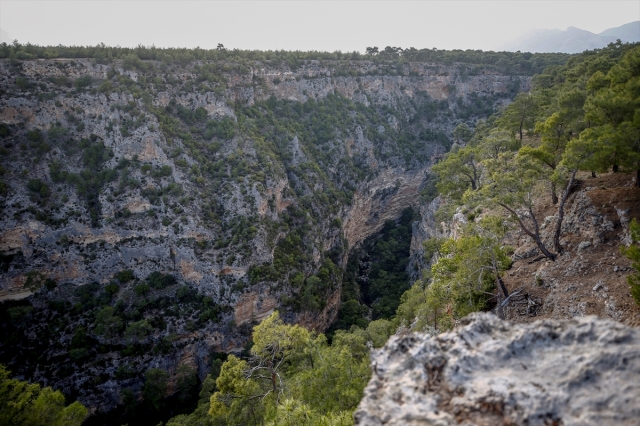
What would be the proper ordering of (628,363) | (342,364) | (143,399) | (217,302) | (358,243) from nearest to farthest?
1. (628,363)
2. (342,364)
3. (143,399)
4. (217,302)
5. (358,243)

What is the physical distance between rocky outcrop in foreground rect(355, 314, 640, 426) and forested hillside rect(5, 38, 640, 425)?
9627 millimetres

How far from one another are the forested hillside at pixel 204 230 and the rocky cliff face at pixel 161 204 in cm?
20

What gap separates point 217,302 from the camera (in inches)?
1532

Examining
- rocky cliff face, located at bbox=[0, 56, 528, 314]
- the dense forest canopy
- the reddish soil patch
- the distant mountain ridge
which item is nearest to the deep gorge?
rocky cliff face, located at bbox=[0, 56, 528, 314]

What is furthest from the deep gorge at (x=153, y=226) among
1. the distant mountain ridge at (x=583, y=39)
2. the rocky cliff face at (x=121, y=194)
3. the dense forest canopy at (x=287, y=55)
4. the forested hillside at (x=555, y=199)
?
the distant mountain ridge at (x=583, y=39)

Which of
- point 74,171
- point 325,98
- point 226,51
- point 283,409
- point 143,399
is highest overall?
point 226,51

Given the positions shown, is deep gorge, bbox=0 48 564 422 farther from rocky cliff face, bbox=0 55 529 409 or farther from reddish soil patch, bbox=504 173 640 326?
reddish soil patch, bbox=504 173 640 326

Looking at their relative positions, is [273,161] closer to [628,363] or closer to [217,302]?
[217,302]

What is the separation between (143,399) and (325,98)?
55.2 metres

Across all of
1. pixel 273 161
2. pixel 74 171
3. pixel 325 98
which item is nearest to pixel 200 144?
pixel 273 161

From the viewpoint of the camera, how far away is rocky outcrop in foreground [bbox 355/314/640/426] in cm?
523

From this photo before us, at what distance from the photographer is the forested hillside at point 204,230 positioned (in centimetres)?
1916

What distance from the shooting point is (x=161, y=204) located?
4038 centimetres

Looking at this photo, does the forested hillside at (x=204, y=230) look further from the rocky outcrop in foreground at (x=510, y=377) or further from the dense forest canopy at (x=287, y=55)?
the rocky outcrop in foreground at (x=510, y=377)
